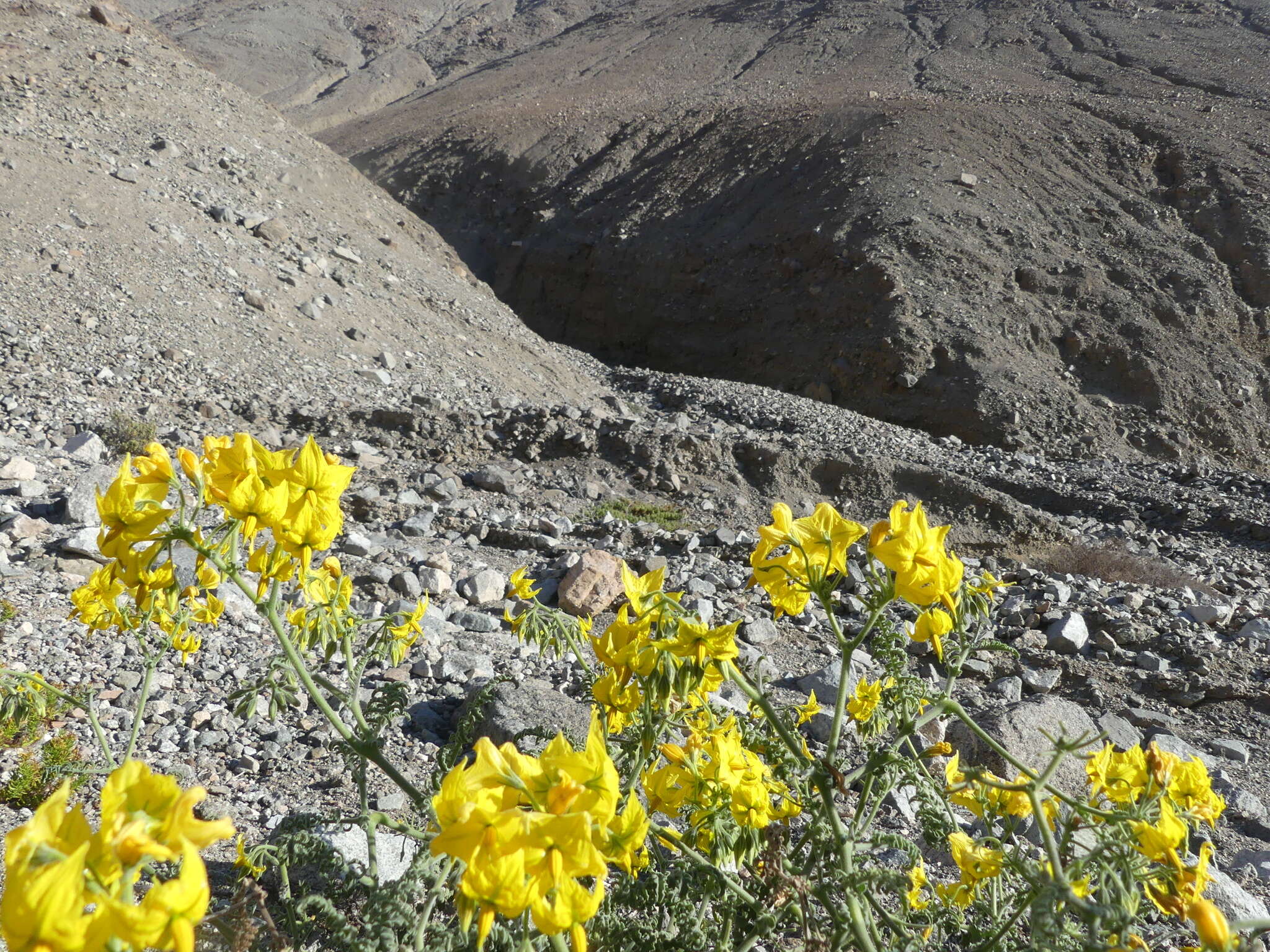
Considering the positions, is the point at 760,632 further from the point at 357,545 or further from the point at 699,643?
the point at 699,643

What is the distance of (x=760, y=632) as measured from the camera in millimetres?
4309

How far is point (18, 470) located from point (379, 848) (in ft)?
13.6

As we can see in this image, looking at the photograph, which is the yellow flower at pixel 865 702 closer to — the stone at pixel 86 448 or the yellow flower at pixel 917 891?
the yellow flower at pixel 917 891

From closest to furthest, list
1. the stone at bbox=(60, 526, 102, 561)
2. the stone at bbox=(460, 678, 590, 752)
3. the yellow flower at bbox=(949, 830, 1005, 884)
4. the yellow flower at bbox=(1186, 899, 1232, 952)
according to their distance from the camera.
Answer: the yellow flower at bbox=(1186, 899, 1232, 952) < the yellow flower at bbox=(949, 830, 1005, 884) < the stone at bbox=(460, 678, 590, 752) < the stone at bbox=(60, 526, 102, 561)

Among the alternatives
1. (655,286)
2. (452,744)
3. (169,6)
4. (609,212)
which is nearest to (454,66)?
(169,6)

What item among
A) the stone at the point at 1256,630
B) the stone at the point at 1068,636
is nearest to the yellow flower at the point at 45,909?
the stone at the point at 1068,636

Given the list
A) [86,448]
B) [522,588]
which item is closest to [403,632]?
Result: [522,588]

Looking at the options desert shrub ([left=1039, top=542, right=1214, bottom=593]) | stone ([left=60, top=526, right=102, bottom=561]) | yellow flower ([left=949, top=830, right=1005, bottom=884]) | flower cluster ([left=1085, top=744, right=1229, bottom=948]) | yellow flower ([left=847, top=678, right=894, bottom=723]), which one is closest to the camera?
flower cluster ([left=1085, top=744, right=1229, bottom=948])

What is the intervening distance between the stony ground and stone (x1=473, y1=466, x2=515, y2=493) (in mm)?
26

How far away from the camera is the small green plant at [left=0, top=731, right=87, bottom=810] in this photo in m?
2.16

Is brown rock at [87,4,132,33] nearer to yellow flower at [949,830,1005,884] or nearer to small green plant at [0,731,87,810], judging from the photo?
small green plant at [0,731,87,810]

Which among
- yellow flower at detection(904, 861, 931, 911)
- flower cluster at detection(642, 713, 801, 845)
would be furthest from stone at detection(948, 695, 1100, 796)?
flower cluster at detection(642, 713, 801, 845)

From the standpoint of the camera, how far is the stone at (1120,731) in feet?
12.0

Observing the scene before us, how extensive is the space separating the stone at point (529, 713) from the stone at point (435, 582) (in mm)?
1364
